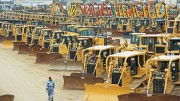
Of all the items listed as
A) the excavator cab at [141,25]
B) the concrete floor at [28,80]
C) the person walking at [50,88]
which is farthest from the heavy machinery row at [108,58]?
the person walking at [50,88]

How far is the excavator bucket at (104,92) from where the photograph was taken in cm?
1633

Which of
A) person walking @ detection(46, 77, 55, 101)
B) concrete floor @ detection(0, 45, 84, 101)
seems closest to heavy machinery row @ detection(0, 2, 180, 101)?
concrete floor @ detection(0, 45, 84, 101)

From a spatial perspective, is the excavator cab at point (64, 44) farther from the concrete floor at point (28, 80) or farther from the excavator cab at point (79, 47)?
the concrete floor at point (28, 80)

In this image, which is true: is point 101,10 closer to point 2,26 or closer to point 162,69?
point 2,26

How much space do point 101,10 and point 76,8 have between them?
14.1ft

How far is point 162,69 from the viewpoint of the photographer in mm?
16922

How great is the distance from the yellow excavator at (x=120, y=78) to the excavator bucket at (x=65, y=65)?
445 cm

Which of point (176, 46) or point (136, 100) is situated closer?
point (136, 100)

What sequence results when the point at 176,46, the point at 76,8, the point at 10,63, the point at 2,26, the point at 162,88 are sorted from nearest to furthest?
1. the point at 162,88
2. the point at 176,46
3. the point at 10,63
4. the point at 2,26
5. the point at 76,8

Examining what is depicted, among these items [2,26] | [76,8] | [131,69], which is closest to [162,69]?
[131,69]

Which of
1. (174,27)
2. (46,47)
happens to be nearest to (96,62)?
(46,47)

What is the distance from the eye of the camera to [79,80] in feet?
62.4

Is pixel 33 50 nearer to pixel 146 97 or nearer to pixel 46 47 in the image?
pixel 46 47

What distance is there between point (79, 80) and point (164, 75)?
4036 mm
